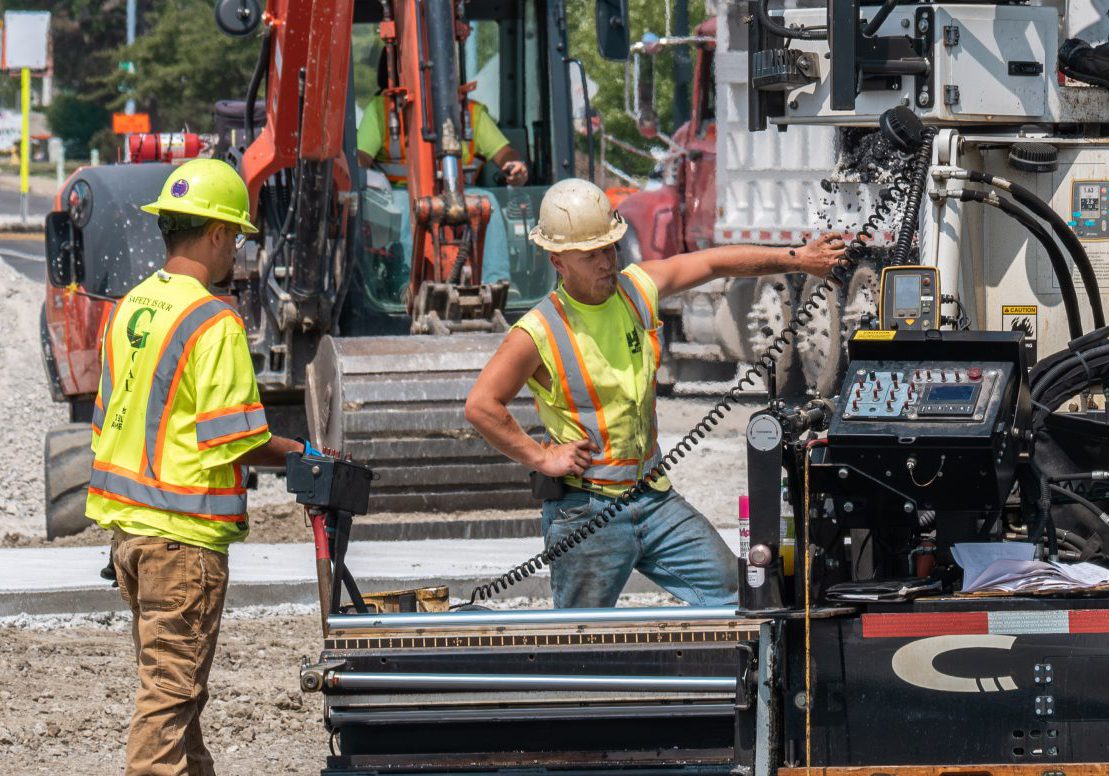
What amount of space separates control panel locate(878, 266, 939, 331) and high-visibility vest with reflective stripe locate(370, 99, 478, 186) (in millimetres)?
6389

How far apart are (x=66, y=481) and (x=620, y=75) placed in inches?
746

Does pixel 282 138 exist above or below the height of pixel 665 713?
above

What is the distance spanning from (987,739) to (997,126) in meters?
2.87

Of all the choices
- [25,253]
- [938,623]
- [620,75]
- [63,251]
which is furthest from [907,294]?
[25,253]

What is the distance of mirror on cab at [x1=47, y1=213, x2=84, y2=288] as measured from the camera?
39.2ft

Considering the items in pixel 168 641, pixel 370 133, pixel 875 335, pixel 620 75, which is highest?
→ pixel 620 75

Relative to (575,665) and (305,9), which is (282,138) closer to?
(305,9)

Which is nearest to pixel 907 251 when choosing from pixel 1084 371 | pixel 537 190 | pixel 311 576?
pixel 1084 371

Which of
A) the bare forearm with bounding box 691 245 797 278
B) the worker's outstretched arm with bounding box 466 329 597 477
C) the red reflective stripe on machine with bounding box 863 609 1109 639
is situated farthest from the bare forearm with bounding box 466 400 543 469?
the red reflective stripe on machine with bounding box 863 609 1109 639

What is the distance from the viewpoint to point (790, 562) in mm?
5059

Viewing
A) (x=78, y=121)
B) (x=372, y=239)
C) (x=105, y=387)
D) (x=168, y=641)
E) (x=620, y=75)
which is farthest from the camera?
(x=78, y=121)

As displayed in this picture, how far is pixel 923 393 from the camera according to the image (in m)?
4.91

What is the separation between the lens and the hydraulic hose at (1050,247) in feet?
20.4

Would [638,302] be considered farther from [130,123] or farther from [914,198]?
[130,123]
